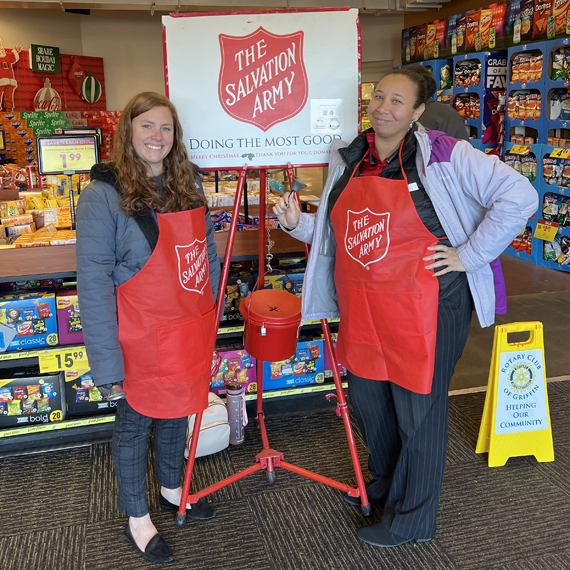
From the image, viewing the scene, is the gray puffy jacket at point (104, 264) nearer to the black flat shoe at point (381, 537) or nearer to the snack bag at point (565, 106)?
the black flat shoe at point (381, 537)

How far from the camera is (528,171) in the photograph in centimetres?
626

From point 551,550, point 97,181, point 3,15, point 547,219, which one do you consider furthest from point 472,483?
point 3,15

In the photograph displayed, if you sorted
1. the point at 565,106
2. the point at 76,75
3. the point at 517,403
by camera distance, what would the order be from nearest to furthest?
the point at 517,403 → the point at 565,106 → the point at 76,75

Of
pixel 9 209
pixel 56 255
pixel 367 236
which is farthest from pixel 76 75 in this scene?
pixel 367 236

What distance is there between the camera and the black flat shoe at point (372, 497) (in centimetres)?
251

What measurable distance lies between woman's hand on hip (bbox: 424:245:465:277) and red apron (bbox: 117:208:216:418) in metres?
0.83

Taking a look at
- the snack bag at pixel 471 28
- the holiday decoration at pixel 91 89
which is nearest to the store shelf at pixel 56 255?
A: the snack bag at pixel 471 28

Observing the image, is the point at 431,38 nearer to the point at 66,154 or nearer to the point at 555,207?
the point at 555,207

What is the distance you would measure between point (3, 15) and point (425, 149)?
10.6m

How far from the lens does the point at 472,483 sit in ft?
8.84

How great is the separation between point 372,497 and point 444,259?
1149 mm

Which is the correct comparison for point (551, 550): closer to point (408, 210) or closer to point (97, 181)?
point (408, 210)

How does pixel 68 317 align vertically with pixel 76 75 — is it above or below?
below

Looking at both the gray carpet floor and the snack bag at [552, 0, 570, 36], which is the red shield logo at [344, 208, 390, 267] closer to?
the gray carpet floor
